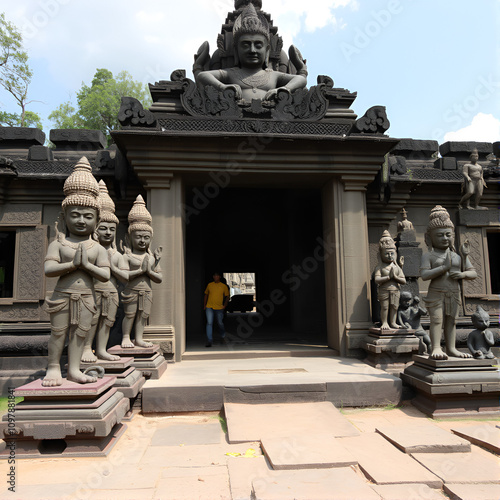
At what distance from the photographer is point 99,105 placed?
26547mm

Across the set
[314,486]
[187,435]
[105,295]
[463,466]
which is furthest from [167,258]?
[463,466]

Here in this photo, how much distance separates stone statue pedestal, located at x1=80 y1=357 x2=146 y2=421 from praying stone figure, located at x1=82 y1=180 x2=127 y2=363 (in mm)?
127

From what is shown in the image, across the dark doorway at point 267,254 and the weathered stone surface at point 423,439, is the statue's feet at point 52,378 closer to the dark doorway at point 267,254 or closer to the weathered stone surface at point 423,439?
the weathered stone surface at point 423,439

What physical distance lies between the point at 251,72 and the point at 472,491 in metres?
8.04

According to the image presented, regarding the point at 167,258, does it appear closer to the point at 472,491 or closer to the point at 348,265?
the point at 348,265

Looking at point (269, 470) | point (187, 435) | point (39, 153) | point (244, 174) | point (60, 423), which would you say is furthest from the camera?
point (39, 153)

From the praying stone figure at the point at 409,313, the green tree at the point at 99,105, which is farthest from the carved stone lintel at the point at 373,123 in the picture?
the green tree at the point at 99,105

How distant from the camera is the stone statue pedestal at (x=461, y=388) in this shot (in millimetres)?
4715

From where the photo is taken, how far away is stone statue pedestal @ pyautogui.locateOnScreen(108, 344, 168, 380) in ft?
17.6

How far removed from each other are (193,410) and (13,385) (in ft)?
11.8

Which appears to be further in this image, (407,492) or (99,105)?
(99,105)

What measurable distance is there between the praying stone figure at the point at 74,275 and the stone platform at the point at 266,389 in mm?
1384

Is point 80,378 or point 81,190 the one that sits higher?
point 81,190

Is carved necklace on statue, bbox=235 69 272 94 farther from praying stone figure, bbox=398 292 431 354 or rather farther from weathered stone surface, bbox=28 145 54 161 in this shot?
praying stone figure, bbox=398 292 431 354
